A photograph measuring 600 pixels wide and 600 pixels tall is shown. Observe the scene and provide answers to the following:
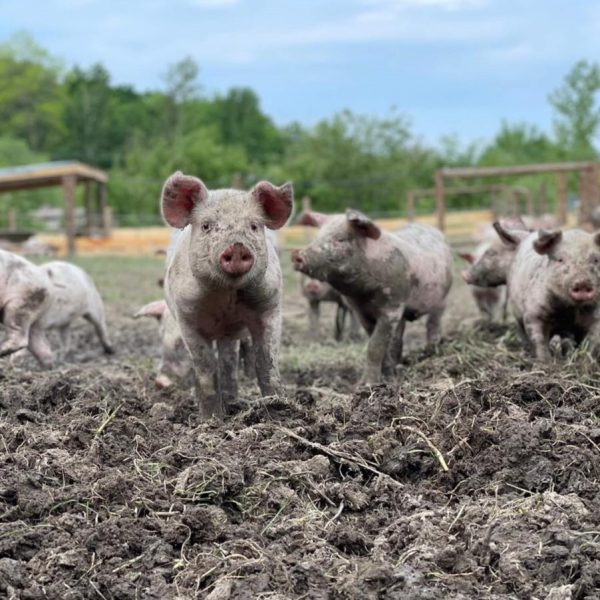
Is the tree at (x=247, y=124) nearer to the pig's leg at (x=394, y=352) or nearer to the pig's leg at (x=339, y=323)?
the pig's leg at (x=339, y=323)

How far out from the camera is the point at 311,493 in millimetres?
4238

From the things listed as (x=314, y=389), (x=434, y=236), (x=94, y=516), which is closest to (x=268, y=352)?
(x=314, y=389)

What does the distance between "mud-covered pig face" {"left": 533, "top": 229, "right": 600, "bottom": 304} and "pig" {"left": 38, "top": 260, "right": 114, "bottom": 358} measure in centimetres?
406

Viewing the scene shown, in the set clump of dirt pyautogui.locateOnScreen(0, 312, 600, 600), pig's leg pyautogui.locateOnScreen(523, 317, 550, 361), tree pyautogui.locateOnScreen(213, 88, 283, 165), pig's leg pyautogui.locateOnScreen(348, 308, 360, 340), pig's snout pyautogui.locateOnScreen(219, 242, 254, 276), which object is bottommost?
pig's leg pyautogui.locateOnScreen(348, 308, 360, 340)

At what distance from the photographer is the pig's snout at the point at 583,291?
21.4 ft

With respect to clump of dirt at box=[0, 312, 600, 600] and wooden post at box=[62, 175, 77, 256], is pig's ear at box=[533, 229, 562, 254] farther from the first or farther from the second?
wooden post at box=[62, 175, 77, 256]

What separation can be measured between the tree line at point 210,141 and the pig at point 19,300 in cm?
2404

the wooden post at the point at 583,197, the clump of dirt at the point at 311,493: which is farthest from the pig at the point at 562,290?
the wooden post at the point at 583,197

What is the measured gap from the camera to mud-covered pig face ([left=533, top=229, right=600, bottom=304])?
6555mm

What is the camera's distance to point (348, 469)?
4539mm

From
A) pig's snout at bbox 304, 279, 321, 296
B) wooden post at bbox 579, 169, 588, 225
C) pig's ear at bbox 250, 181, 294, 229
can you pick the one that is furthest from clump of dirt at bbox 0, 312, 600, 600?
wooden post at bbox 579, 169, 588, 225

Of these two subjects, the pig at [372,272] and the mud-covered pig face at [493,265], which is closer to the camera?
the pig at [372,272]

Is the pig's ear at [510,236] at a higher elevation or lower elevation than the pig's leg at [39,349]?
higher

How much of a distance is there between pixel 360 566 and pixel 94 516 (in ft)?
3.45
